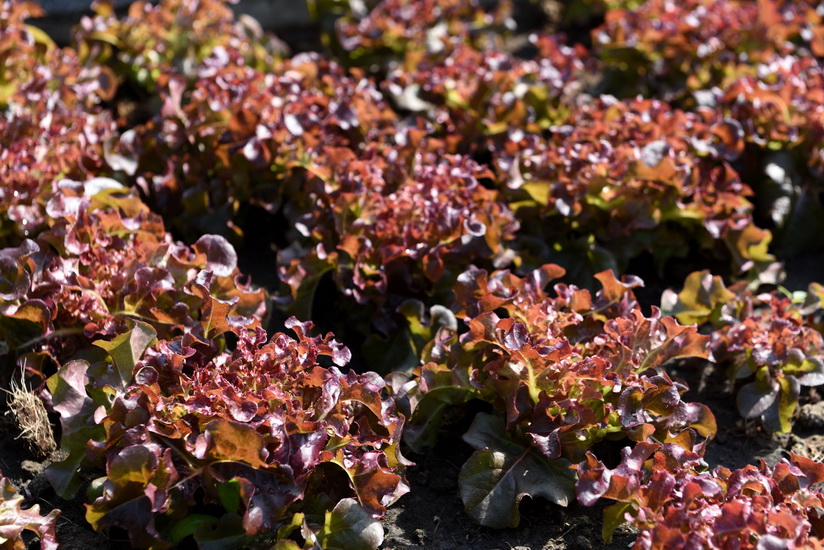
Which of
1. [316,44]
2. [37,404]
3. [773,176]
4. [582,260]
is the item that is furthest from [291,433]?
[316,44]

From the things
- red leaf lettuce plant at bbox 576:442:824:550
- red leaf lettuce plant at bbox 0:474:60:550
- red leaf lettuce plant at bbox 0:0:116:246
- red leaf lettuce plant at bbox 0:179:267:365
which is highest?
red leaf lettuce plant at bbox 576:442:824:550

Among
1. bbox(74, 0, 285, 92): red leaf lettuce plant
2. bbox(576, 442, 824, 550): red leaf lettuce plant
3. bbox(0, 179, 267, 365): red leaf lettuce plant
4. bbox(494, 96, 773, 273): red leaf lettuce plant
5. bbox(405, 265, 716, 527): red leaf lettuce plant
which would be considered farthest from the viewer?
bbox(74, 0, 285, 92): red leaf lettuce plant

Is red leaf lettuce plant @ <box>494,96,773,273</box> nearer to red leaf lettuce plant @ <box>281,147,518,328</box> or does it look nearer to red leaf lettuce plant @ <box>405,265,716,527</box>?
red leaf lettuce plant @ <box>281,147,518,328</box>

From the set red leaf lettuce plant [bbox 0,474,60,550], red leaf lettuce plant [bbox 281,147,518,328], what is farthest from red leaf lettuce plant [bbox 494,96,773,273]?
red leaf lettuce plant [bbox 0,474,60,550]

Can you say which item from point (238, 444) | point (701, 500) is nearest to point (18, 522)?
point (238, 444)

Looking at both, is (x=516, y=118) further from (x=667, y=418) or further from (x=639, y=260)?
(x=667, y=418)

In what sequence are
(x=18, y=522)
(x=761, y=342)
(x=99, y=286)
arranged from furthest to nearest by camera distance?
(x=761, y=342)
(x=99, y=286)
(x=18, y=522)

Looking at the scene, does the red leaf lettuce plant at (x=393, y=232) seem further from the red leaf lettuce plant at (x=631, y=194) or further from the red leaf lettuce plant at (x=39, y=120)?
the red leaf lettuce plant at (x=39, y=120)

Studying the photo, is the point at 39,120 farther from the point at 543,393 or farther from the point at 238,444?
the point at 543,393
